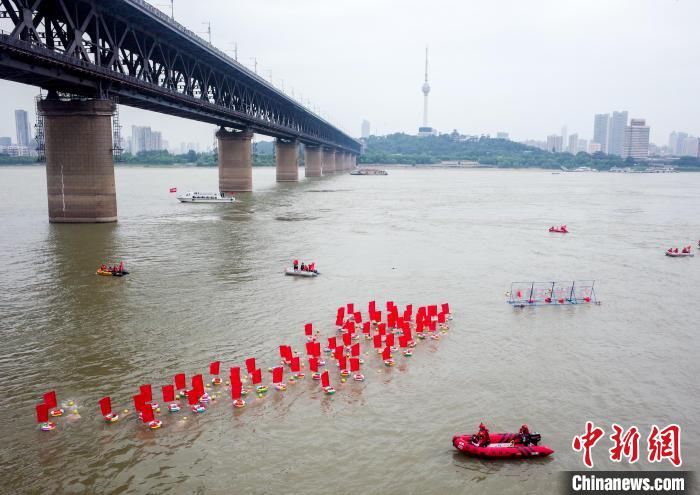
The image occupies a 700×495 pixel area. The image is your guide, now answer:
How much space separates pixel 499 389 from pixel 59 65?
45.8 meters

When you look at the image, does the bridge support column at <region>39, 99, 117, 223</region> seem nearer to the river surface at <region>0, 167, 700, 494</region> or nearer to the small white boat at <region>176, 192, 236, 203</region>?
the river surface at <region>0, 167, 700, 494</region>

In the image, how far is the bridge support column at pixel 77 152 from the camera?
5784 cm

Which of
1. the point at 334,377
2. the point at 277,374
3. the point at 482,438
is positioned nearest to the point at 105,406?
the point at 277,374

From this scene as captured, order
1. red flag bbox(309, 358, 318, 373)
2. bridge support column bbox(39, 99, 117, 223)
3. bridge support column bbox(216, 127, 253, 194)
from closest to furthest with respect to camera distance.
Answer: red flag bbox(309, 358, 318, 373) → bridge support column bbox(39, 99, 117, 223) → bridge support column bbox(216, 127, 253, 194)

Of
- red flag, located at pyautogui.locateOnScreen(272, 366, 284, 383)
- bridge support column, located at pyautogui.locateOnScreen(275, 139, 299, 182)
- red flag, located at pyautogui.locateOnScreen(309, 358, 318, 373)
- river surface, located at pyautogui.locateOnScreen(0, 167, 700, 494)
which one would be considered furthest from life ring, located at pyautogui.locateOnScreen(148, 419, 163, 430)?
bridge support column, located at pyautogui.locateOnScreen(275, 139, 299, 182)

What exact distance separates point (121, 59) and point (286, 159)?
101m

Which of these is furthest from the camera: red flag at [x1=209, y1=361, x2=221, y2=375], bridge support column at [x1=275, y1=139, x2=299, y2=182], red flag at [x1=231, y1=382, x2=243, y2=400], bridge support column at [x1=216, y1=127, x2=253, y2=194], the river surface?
bridge support column at [x1=275, y1=139, x2=299, y2=182]

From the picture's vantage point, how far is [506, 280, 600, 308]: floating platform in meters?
34.5

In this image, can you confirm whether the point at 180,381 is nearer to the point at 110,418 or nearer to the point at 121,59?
the point at 110,418

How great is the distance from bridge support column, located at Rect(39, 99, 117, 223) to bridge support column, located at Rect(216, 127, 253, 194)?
56040mm

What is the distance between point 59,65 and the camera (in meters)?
48.4

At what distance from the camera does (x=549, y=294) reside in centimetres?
3638

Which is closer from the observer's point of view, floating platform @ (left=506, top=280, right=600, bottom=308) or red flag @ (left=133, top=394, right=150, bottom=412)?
red flag @ (left=133, top=394, right=150, bottom=412)

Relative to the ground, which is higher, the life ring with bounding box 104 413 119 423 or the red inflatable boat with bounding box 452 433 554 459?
the life ring with bounding box 104 413 119 423
